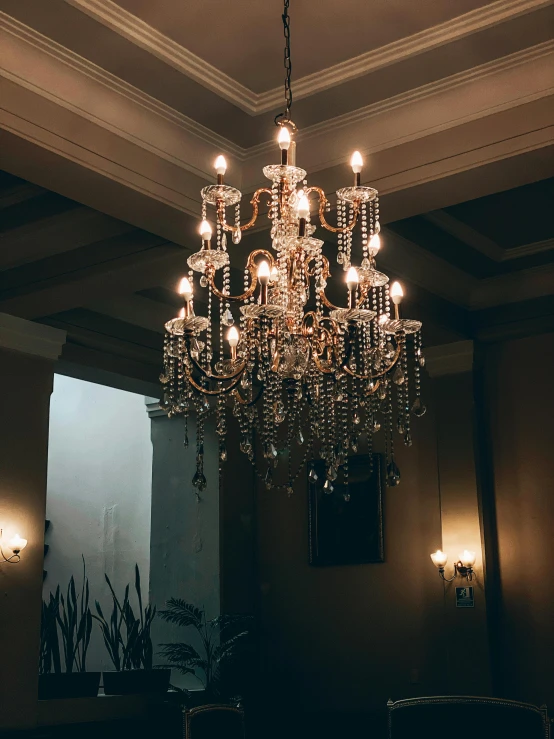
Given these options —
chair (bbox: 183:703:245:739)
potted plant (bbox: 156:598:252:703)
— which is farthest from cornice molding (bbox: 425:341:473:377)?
chair (bbox: 183:703:245:739)

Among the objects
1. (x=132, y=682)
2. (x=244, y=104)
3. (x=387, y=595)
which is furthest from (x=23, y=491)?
(x=244, y=104)

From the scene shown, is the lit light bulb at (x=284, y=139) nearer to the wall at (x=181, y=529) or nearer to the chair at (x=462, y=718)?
the chair at (x=462, y=718)

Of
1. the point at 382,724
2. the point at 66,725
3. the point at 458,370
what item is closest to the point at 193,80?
the point at 458,370

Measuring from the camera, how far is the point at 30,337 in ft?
23.4

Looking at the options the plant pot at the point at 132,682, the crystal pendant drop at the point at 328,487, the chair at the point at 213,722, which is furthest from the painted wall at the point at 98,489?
the crystal pendant drop at the point at 328,487

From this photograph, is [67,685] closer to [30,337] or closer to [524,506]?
[30,337]

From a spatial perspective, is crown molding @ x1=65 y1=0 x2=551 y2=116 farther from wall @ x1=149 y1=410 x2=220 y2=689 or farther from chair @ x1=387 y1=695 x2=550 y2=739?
wall @ x1=149 y1=410 x2=220 y2=689

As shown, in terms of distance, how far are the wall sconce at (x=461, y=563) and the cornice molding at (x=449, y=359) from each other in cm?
154

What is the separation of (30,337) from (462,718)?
15.0 feet

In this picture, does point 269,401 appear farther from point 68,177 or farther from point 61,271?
point 61,271

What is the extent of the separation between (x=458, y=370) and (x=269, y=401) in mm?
3978

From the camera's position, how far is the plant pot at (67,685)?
24.7ft

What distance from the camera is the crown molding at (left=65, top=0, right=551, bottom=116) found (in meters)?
4.36

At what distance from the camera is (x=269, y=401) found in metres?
4.18
